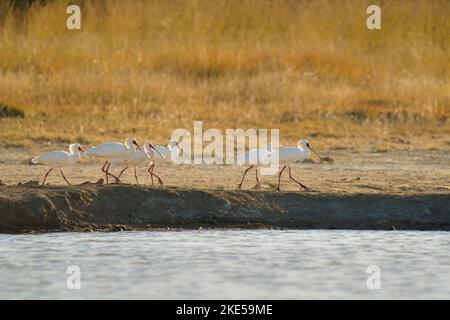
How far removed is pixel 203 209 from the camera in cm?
1061

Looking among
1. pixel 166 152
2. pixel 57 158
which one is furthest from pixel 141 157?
pixel 57 158

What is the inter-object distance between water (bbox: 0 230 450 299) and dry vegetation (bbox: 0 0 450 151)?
4.31 meters

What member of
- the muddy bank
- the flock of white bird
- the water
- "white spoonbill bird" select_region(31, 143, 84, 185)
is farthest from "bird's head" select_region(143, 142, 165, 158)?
the water

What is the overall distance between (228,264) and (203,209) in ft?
4.30

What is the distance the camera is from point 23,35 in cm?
1841

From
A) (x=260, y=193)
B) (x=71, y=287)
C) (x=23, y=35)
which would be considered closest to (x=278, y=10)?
(x=23, y=35)

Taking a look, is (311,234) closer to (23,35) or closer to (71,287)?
(71,287)

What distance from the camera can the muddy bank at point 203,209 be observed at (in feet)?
33.9

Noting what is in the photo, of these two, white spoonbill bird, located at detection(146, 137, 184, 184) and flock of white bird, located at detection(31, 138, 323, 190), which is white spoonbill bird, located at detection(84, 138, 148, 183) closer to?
flock of white bird, located at detection(31, 138, 323, 190)

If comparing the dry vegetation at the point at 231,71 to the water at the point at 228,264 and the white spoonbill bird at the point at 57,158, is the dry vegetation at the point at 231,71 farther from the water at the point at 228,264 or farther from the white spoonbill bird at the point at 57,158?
the water at the point at 228,264

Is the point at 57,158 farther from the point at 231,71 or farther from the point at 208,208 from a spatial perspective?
the point at 231,71

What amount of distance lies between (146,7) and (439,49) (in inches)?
173
